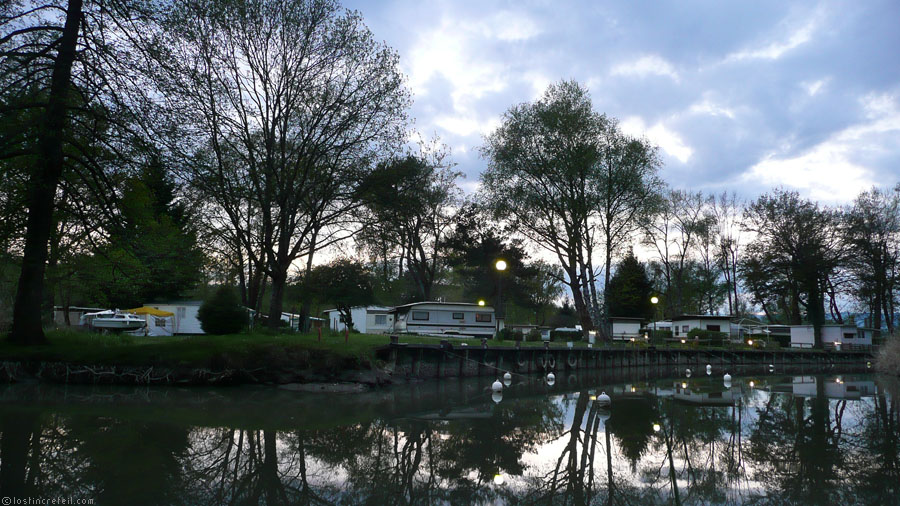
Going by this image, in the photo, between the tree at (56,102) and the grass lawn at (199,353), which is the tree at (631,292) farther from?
the tree at (56,102)

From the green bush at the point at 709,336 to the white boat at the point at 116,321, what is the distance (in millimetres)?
41549

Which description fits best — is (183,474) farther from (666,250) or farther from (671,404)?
(666,250)

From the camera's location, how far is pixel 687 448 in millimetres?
12070

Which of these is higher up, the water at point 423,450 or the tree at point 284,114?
the tree at point 284,114

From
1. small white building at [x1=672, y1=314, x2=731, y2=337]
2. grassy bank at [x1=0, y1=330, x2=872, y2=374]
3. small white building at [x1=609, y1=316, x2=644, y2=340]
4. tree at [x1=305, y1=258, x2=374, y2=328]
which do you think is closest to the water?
grassy bank at [x1=0, y1=330, x2=872, y2=374]

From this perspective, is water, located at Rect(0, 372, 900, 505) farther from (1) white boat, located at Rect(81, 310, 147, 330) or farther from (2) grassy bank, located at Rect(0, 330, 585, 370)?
(1) white boat, located at Rect(81, 310, 147, 330)

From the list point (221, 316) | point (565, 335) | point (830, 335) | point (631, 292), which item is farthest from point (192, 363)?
point (830, 335)

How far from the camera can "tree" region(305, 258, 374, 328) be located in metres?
38.3

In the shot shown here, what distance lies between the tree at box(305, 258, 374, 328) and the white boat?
33.1 ft

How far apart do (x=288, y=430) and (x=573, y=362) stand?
25.3 m

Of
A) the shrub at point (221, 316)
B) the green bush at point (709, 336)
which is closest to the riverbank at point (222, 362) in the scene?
the shrub at point (221, 316)

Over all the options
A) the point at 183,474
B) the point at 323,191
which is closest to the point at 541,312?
the point at 323,191

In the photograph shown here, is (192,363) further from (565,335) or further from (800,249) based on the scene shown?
(800,249)

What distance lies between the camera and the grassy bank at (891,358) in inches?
1374
